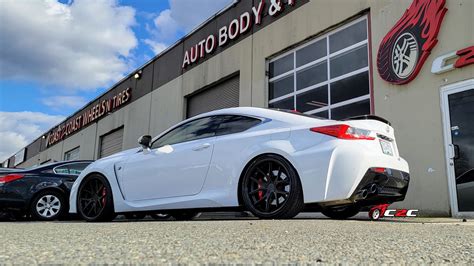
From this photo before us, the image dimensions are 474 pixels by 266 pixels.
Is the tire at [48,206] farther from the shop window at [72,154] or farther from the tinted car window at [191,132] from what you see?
the shop window at [72,154]

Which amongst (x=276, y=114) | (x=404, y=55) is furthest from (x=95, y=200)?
(x=404, y=55)

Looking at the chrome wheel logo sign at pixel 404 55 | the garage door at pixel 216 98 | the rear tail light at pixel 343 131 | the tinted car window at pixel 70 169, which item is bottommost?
the tinted car window at pixel 70 169

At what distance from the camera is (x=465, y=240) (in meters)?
2.87

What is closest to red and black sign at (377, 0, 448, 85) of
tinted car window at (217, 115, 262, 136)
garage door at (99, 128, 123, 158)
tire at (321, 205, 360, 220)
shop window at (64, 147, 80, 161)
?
tire at (321, 205, 360, 220)

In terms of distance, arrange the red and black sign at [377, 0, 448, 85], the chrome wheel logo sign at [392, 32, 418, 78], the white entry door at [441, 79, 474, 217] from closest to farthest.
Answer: the white entry door at [441, 79, 474, 217] → the red and black sign at [377, 0, 448, 85] → the chrome wheel logo sign at [392, 32, 418, 78]

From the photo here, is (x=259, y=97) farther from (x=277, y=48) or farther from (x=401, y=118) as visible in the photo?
(x=401, y=118)

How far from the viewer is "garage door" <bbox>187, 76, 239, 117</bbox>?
13.4m

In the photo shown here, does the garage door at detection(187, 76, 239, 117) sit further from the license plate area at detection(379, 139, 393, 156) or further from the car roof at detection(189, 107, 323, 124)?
the license plate area at detection(379, 139, 393, 156)

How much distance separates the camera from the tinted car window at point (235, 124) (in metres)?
5.00

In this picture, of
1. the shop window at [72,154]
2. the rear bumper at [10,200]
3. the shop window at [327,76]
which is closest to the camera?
the rear bumper at [10,200]

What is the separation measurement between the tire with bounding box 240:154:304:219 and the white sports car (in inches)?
0.4

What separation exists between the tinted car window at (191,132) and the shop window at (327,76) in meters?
4.61

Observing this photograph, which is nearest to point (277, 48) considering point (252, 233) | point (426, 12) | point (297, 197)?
point (426, 12)

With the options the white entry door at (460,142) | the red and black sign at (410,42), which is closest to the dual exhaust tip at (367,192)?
the white entry door at (460,142)
